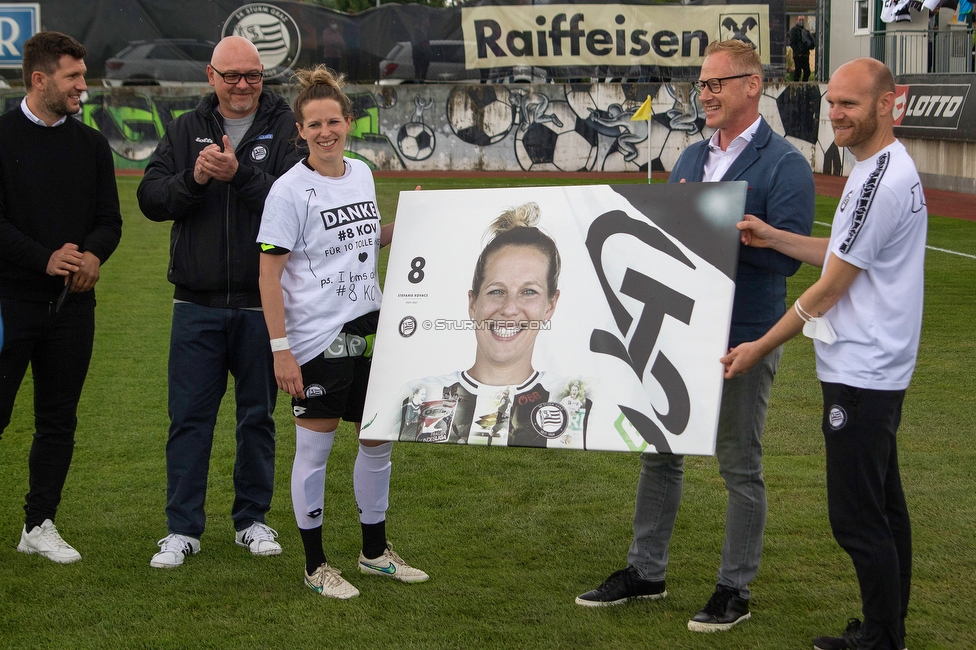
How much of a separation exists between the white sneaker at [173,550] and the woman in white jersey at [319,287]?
0.69 meters

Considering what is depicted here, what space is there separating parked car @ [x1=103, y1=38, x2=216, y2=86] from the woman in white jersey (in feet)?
86.5

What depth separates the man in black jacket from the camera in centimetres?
→ 436

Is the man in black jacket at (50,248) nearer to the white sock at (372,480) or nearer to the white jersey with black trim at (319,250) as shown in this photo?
the white jersey with black trim at (319,250)

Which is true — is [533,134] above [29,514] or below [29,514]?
above

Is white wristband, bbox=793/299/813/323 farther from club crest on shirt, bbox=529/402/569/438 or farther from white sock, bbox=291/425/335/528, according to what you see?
white sock, bbox=291/425/335/528

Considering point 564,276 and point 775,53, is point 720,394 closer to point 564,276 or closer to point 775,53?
point 564,276

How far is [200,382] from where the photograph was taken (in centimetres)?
459

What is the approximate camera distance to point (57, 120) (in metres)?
4.48

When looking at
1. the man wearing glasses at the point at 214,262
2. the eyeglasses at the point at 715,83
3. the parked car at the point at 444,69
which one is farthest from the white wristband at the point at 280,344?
the parked car at the point at 444,69

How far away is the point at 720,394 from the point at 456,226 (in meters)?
1.30

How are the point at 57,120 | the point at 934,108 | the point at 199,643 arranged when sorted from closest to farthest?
the point at 199,643 < the point at 57,120 < the point at 934,108

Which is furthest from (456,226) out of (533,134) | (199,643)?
(533,134)

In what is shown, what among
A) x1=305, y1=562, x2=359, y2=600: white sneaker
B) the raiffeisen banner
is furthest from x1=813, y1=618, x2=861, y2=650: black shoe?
the raiffeisen banner

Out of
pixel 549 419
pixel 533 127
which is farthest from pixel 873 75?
pixel 533 127
